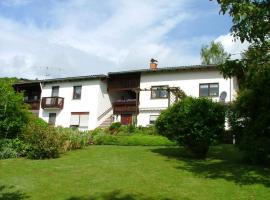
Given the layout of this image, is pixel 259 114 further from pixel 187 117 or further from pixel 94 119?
pixel 94 119

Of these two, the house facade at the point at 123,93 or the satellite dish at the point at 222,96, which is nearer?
the satellite dish at the point at 222,96

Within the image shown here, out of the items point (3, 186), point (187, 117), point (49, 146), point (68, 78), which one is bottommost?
point (3, 186)

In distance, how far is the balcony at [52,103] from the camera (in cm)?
4675

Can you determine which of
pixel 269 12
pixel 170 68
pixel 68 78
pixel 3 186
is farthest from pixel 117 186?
pixel 68 78

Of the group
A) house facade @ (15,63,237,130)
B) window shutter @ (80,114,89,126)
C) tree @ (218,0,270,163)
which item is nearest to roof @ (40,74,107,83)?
house facade @ (15,63,237,130)

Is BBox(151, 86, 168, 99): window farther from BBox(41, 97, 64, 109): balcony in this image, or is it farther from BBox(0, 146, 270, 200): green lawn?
BBox(0, 146, 270, 200): green lawn

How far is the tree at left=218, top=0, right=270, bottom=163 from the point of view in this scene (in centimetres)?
1259

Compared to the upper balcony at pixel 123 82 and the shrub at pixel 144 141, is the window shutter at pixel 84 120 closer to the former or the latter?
the upper balcony at pixel 123 82

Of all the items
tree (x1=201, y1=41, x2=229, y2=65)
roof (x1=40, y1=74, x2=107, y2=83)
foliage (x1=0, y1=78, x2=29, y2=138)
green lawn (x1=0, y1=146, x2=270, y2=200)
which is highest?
tree (x1=201, y1=41, x2=229, y2=65)

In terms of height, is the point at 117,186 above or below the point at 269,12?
below

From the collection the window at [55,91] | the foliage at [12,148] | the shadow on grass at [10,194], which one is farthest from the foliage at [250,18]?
the window at [55,91]

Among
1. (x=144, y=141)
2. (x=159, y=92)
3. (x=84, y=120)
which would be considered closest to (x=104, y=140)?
(x=144, y=141)

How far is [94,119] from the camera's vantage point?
44.3 m

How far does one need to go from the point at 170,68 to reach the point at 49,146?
22.3 metres
